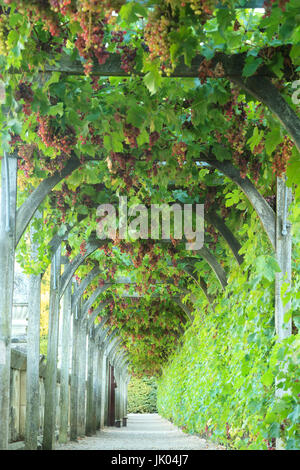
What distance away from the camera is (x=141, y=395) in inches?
2409

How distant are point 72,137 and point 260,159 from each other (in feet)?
5.96

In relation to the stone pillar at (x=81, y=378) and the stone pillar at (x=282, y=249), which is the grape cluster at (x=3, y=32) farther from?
the stone pillar at (x=81, y=378)

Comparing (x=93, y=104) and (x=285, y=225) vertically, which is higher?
(x=93, y=104)

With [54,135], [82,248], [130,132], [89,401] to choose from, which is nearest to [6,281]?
[54,135]

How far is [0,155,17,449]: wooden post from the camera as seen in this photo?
Result: 18.8 feet

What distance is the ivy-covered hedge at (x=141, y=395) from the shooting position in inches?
2362

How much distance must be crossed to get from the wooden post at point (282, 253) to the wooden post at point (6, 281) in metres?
2.43

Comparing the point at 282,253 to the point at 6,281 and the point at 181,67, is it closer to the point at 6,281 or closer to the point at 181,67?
the point at 181,67

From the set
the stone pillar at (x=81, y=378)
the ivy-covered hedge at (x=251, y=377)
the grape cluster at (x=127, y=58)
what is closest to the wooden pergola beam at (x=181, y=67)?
the grape cluster at (x=127, y=58)

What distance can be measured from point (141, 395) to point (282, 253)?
5724cm

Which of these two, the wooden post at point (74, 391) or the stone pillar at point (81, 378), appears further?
the stone pillar at point (81, 378)
